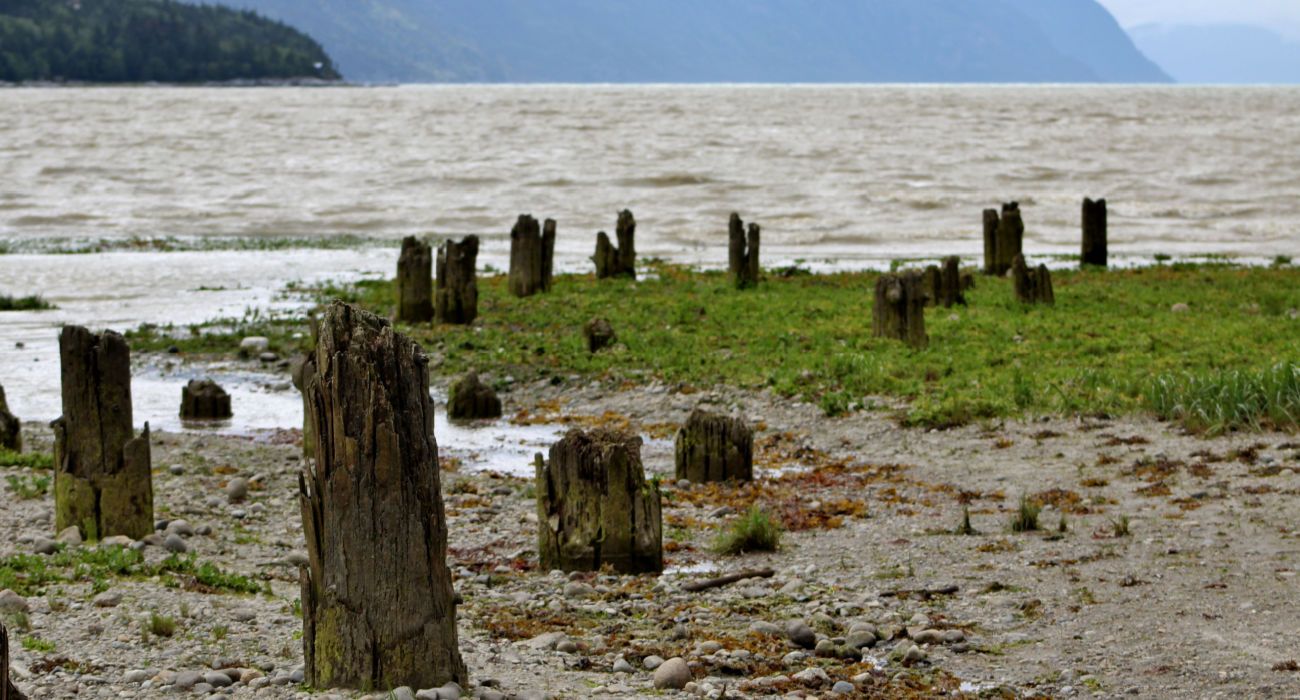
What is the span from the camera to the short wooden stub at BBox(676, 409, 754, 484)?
11.7m

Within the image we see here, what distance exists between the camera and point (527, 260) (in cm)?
2295

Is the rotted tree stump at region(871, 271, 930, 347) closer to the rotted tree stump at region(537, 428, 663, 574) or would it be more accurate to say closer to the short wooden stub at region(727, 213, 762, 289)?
the short wooden stub at region(727, 213, 762, 289)

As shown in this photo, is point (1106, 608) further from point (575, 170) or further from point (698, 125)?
point (698, 125)

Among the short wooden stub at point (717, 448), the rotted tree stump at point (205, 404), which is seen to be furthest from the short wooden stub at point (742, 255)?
the short wooden stub at point (717, 448)

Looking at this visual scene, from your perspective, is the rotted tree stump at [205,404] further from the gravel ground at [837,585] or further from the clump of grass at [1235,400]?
the clump of grass at [1235,400]

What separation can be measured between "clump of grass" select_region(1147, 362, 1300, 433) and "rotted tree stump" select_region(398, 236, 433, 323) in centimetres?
1020

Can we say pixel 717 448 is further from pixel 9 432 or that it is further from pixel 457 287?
pixel 457 287

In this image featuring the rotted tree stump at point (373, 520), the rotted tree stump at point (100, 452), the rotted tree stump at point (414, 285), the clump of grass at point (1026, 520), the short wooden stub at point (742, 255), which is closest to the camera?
the rotted tree stump at point (373, 520)

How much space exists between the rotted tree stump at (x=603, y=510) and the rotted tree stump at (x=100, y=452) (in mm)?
2555

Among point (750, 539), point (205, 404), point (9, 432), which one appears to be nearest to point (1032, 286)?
point (205, 404)

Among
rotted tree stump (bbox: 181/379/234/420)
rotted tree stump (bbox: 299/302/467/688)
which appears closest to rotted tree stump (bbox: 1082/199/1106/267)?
rotted tree stump (bbox: 181/379/234/420)

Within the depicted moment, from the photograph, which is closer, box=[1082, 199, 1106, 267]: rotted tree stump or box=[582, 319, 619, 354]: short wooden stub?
box=[582, 319, 619, 354]: short wooden stub

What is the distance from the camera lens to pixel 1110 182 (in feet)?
187

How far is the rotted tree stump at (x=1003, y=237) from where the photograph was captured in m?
25.5
